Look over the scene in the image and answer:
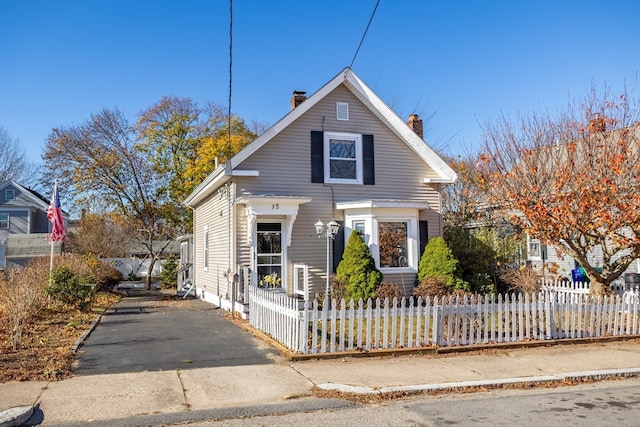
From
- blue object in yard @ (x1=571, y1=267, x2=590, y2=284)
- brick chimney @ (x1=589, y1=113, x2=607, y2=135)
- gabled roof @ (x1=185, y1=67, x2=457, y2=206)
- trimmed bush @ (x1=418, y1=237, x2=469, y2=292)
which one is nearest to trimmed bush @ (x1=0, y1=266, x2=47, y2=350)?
gabled roof @ (x1=185, y1=67, x2=457, y2=206)

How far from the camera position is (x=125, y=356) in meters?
8.73

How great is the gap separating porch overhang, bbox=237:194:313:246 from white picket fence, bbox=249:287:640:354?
3267mm

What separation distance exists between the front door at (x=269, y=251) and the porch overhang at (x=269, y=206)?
600 mm

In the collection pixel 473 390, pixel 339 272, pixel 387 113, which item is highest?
pixel 387 113

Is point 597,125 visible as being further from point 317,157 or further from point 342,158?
point 317,157

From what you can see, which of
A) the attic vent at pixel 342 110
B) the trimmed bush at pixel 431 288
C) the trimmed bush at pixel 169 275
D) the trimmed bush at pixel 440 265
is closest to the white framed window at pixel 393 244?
the trimmed bush at pixel 440 265

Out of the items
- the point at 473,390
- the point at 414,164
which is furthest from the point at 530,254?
the point at 473,390

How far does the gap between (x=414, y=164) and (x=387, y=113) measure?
6.37 ft

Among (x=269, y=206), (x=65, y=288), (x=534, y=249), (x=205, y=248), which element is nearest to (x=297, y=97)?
(x=269, y=206)

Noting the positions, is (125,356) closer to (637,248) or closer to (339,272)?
(339,272)

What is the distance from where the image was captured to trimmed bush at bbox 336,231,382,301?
13805 millimetres

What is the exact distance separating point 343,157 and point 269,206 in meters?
3.24

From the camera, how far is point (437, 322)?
366 inches

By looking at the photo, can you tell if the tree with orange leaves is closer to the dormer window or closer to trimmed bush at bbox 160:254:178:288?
the dormer window
